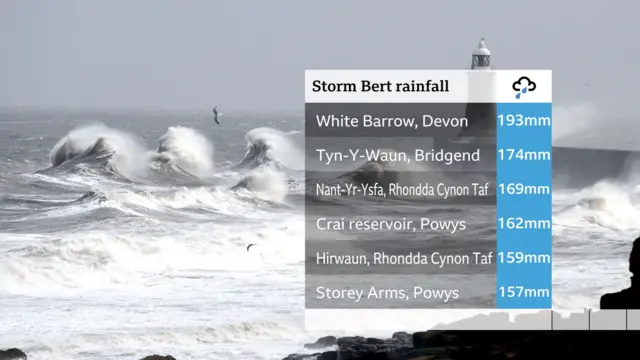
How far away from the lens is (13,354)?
13.7m

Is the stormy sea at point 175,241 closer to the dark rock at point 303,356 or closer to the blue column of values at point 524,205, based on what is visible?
the dark rock at point 303,356

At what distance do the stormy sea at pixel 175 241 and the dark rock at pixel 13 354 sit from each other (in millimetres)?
146

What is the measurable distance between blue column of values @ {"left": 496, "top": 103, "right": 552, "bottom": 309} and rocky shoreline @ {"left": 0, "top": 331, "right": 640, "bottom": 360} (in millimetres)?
2088

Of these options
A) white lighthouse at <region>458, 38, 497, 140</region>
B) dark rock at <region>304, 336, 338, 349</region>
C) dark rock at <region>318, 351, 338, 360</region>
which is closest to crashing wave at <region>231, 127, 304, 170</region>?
white lighthouse at <region>458, 38, 497, 140</region>

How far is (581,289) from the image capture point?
17.2 metres

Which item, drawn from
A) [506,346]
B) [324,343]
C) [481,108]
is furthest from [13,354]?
[481,108]

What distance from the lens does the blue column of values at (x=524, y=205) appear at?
44.4 ft

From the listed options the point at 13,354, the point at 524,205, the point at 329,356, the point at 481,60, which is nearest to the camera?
the point at 329,356

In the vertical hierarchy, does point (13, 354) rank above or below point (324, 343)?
below

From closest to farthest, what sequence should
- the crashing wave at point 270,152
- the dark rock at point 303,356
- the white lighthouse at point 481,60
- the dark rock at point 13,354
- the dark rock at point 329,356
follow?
1. the dark rock at point 329,356
2. the dark rock at point 303,356
3. the dark rock at point 13,354
4. the crashing wave at point 270,152
5. the white lighthouse at point 481,60

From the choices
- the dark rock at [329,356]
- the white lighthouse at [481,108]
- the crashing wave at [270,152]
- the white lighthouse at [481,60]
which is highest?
the white lighthouse at [481,60]

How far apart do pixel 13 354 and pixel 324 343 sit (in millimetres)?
3088

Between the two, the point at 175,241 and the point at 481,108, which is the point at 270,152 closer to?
the point at 481,108

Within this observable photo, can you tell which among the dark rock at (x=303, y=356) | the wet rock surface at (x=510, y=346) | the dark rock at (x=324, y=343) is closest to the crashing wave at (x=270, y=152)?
the dark rock at (x=324, y=343)
